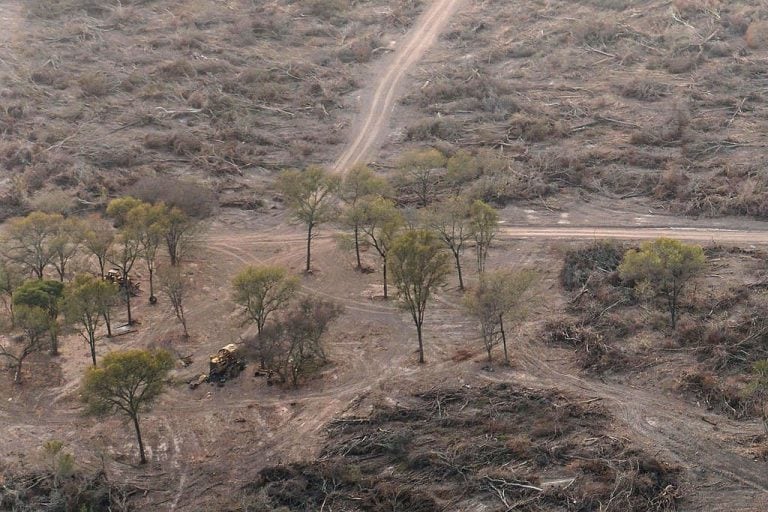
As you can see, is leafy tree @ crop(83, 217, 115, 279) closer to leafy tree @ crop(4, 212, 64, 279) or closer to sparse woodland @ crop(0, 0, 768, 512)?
sparse woodland @ crop(0, 0, 768, 512)

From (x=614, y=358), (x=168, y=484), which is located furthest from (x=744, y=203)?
(x=168, y=484)

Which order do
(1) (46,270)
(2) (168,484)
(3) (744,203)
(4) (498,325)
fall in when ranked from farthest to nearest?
(3) (744,203), (1) (46,270), (4) (498,325), (2) (168,484)

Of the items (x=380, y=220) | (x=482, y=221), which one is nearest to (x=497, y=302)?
(x=482, y=221)

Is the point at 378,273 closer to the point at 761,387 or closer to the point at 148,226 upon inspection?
the point at 148,226

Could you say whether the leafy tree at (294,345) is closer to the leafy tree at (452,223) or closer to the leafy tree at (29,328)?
the leafy tree at (452,223)

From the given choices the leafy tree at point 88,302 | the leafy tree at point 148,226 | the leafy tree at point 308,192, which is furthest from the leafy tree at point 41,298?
the leafy tree at point 308,192

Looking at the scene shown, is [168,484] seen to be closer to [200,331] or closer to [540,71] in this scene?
[200,331]
